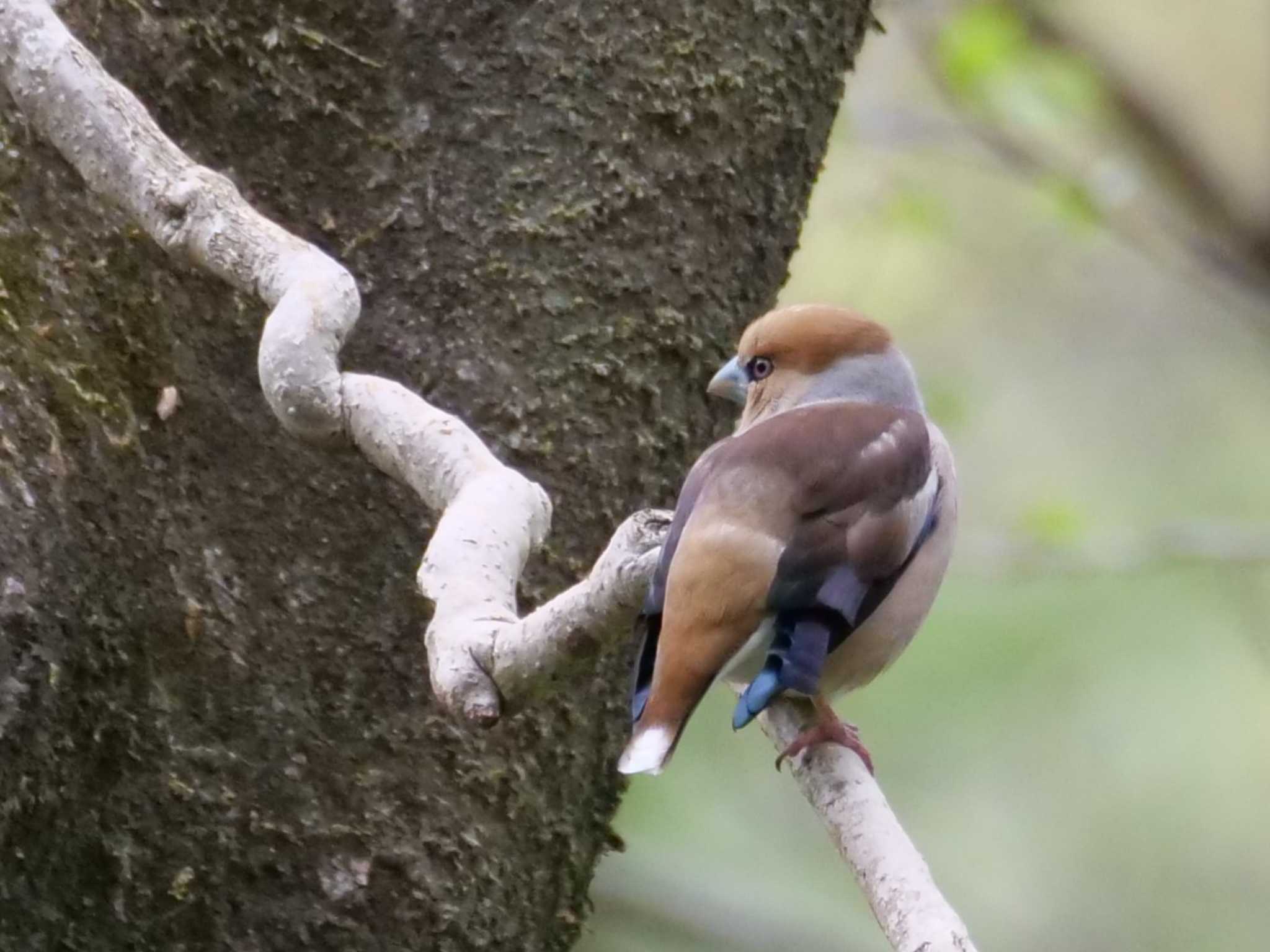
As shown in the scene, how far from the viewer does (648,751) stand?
232 cm

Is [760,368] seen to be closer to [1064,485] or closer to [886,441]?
[886,441]

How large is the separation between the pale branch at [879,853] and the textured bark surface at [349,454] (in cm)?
59

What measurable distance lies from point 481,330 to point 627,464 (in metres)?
0.32

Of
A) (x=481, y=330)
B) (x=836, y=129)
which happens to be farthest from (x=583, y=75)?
(x=836, y=129)

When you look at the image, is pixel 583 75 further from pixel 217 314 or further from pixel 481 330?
pixel 217 314

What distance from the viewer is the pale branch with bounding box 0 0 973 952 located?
1.84 meters

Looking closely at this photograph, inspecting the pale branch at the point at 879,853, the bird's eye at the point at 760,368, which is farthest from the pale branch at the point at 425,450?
the bird's eye at the point at 760,368

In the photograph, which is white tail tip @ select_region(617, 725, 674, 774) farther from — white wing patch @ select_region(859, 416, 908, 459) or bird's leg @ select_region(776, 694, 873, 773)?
white wing patch @ select_region(859, 416, 908, 459)

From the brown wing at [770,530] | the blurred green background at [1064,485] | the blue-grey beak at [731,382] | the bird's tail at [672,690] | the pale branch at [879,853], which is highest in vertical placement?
the blurred green background at [1064,485]

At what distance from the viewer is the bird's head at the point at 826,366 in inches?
129

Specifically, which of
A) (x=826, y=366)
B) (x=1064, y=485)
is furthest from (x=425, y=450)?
(x=1064, y=485)

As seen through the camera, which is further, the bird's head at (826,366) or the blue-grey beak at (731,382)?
the bird's head at (826,366)

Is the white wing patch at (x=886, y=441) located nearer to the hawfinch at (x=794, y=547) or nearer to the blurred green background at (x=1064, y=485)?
the hawfinch at (x=794, y=547)

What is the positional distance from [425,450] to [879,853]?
709mm
